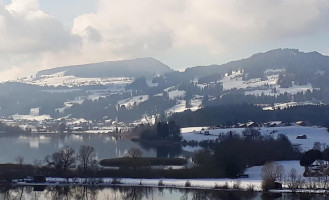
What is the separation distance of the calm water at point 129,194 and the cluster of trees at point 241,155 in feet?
16.2

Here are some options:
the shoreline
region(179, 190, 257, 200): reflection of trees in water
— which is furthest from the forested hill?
region(179, 190, 257, 200): reflection of trees in water

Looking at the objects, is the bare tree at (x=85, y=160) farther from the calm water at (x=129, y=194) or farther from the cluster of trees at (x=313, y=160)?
the cluster of trees at (x=313, y=160)

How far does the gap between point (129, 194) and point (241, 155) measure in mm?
11600

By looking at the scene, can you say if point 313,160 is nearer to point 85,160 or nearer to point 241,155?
point 241,155

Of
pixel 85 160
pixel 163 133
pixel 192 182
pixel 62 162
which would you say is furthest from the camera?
pixel 163 133

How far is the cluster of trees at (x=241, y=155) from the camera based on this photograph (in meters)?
29.6

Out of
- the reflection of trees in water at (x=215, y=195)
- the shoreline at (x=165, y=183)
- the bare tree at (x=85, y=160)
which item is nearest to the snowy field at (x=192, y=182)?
the shoreline at (x=165, y=183)

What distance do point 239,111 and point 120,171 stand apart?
57648 mm

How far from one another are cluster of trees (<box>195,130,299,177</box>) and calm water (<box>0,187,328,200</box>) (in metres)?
4.94

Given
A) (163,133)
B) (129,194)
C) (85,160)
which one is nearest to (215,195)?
(129,194)

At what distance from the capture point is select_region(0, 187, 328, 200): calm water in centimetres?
2316

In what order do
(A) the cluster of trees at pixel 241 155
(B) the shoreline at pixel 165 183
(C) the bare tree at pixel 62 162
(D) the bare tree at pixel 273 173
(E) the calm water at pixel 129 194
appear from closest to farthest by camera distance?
(E) the calm water at pixel 129 194
(B) the shoreline at pixel 165 183
(D) the bare tree at pixel 273 173
(A) the cluster of trees at pixel 241 155
(C) the bare tree at pixel 62 162

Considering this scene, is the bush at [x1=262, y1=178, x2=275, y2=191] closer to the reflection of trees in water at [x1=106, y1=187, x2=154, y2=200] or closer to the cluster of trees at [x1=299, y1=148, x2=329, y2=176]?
the cluster of trees at [x1=299, y1=148, x2=329, y2=176]

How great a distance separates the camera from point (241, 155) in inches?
1355
